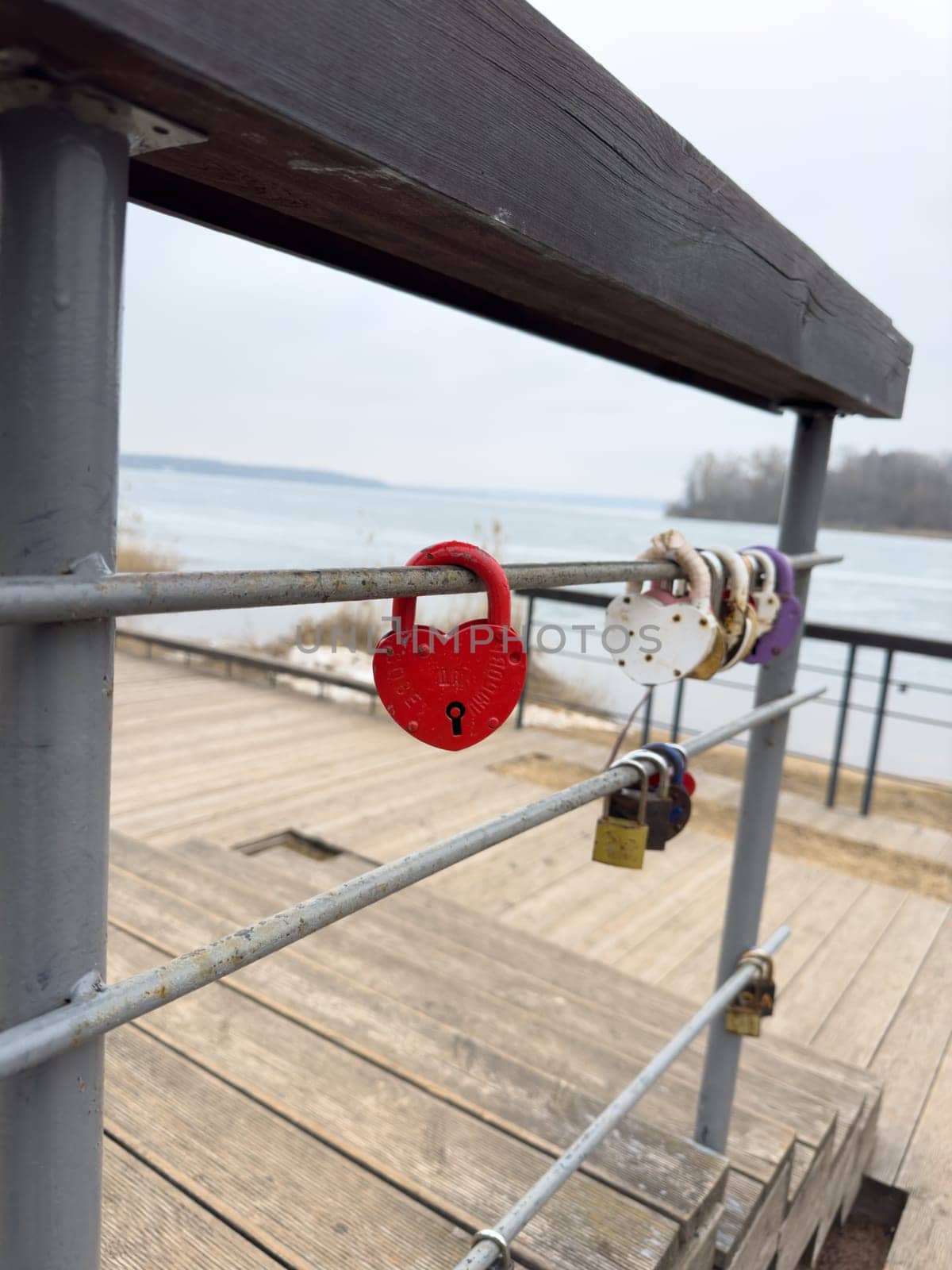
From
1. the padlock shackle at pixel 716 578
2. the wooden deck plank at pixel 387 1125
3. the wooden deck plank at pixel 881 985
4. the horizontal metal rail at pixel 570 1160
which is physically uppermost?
the padlock shackle at pixel 716 578

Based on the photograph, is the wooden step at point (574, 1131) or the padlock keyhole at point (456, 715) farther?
the wooden step at point (574, 1131)

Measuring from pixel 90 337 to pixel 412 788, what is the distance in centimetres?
317

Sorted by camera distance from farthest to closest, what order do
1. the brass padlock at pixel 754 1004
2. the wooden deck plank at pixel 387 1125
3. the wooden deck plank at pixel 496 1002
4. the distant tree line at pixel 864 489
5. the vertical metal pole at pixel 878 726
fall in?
the distant tree line at pixel 864 489 < the vertical metal pole at pixel 878 726 < the wooden deck plank at pixel 496 1002 < the brass padlock at pixel 754 1004 < the wooden deck plank at pixel 387 1125

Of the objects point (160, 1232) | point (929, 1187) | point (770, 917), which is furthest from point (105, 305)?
point (770, 917)

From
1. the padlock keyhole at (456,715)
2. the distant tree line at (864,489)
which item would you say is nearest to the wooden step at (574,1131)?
the padlock keyhole at (456,715)

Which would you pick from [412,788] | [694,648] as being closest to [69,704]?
[694,648]

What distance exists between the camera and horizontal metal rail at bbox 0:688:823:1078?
0.38 meters

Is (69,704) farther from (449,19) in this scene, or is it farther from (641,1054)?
(641,1054)

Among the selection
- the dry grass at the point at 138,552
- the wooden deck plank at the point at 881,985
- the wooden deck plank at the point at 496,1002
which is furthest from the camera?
the dry grass at the point at 138,552

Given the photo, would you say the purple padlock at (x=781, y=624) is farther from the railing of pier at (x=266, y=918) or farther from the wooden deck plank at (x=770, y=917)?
the wooden deck plank at (x=770, y=917)

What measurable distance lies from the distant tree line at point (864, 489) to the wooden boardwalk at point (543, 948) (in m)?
5.44

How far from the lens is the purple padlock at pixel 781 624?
1150 mm

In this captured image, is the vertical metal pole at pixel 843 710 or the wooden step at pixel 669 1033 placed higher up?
the vertical metal pole at pixel 843 710

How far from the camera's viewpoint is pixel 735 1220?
1238 millimetres
